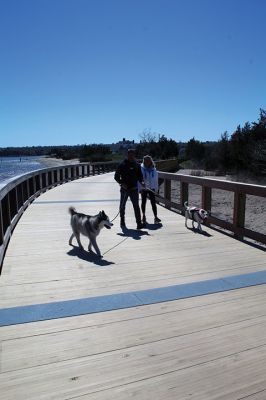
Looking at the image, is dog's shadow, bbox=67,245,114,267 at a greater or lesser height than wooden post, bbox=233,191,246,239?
lesser

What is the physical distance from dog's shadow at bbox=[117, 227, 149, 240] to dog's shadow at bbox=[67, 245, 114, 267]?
4.44 feet

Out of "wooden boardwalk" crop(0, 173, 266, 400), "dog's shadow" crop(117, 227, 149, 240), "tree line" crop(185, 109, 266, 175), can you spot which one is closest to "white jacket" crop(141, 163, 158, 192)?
"dog's shadow" crop(117, 227, 149, 240)

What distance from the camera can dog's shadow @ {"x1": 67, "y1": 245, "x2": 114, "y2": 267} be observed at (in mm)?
5730

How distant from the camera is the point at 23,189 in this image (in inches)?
427

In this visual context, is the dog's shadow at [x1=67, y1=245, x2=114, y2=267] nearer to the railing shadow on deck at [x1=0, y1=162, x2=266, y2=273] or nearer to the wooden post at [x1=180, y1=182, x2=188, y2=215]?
the railing shadow on deck at [x1=0, y1=162, x2=266, y2=273]

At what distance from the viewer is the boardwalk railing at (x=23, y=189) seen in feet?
21.5

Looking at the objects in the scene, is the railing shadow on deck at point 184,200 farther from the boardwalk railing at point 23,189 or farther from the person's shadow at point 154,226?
the person's shadow at point 154,226

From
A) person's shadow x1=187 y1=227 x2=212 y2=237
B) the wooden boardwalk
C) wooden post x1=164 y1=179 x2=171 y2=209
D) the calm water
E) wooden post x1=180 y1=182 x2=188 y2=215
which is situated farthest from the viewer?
the calm water

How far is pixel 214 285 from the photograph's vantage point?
4734 millimetres

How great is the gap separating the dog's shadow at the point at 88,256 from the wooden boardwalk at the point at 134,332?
0.05 ft

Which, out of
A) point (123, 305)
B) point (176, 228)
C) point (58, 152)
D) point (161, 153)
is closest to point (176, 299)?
point (123, 305)

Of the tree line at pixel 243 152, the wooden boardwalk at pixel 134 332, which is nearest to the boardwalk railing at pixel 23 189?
the wooden boardwalk at pixel 134 332

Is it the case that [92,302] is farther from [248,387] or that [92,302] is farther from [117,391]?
[248,387]

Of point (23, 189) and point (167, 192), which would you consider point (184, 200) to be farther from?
point (23, 189)
